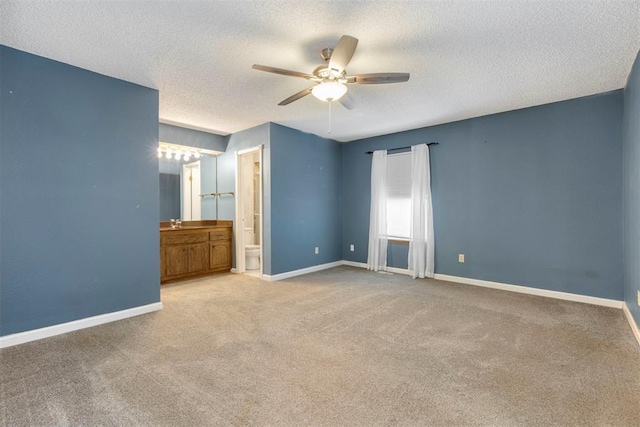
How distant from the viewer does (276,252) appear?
480 centimetres

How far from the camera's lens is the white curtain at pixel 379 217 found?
543 cm

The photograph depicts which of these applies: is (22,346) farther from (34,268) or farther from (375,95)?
(375,95)

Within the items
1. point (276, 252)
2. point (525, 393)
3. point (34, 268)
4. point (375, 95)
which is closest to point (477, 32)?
point (375, 95)

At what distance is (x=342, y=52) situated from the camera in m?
2.17

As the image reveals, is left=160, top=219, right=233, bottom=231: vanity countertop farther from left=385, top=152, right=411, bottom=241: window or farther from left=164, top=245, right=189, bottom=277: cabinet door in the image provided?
left=385, top=152, right=411, bottom=241: window

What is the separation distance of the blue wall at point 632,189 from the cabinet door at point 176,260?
5303mm

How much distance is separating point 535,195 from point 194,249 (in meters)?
5.00

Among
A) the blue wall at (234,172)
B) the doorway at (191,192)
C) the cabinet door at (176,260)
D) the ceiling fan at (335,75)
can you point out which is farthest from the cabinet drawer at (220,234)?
the ceiling fan at (335,75)

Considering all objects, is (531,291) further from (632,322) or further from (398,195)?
(398,195)

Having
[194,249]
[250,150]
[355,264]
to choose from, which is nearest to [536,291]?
[355,264]

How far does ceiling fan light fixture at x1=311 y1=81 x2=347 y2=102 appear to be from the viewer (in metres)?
2.56

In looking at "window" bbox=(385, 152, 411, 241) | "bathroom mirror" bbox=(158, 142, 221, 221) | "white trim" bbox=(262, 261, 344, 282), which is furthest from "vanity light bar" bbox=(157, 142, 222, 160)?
"window" bbox=(385, 152, 411, 241)

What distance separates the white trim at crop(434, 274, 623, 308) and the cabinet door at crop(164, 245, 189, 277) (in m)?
3.98

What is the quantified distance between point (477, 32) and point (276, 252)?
3.70 metres
